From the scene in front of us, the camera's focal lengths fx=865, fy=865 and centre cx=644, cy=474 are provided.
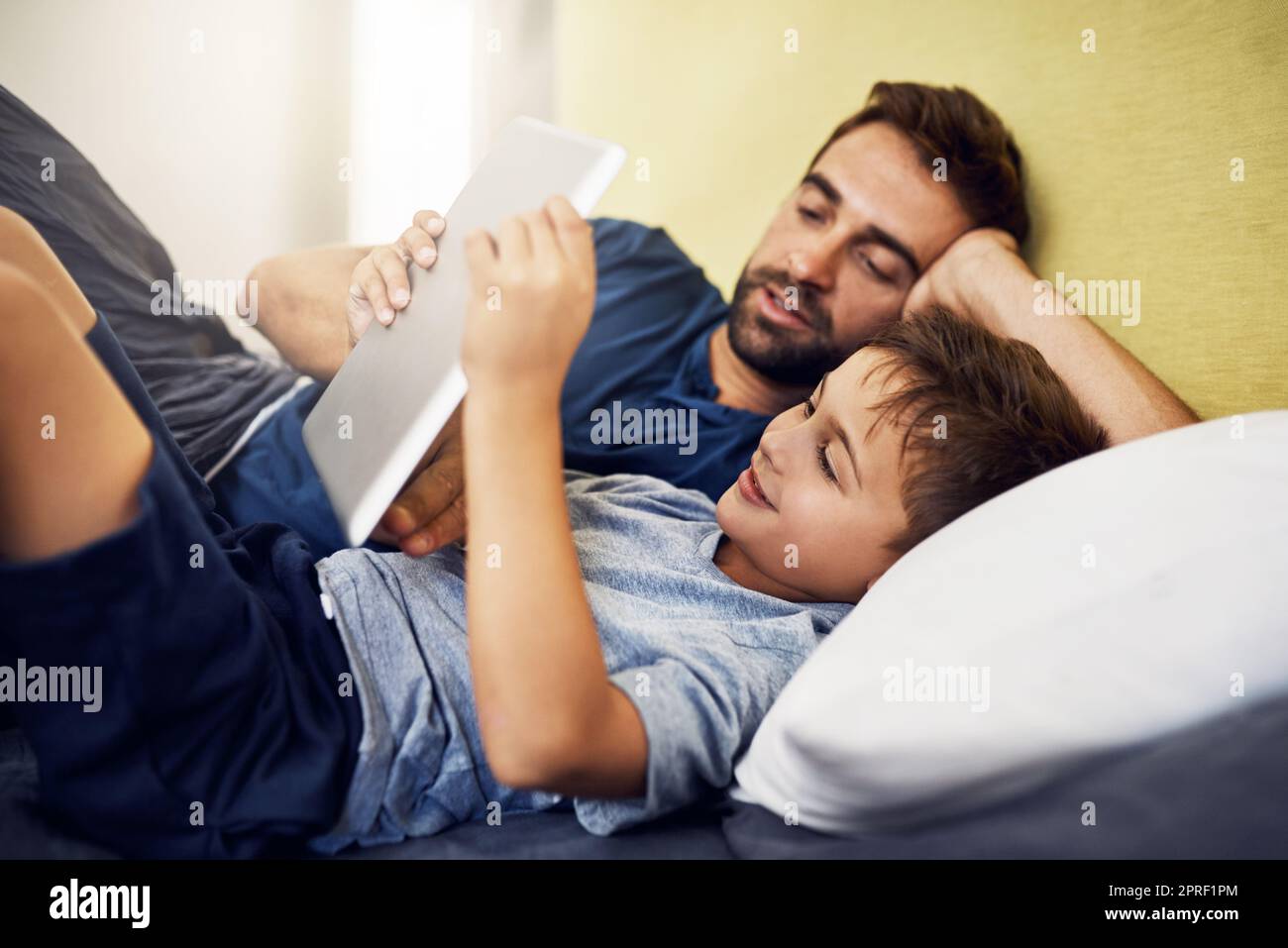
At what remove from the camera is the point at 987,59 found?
3.76 ft

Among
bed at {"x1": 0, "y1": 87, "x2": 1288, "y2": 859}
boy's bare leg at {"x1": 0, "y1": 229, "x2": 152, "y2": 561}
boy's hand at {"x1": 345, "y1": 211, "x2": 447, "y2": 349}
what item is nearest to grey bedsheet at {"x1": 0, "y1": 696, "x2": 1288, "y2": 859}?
bed at {"x1": 0, "y1": 87, "x2": 1288, "y2": 859}

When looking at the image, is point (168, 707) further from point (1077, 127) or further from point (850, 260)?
point (1077, 127)

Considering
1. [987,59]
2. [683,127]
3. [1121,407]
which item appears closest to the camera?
[1121,407]

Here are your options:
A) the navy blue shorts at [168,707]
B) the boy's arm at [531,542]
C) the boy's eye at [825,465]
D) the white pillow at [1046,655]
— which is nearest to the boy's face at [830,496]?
the boy's eye at [825,465]

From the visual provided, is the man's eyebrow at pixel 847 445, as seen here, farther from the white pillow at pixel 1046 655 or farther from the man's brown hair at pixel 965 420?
the white pillow at pixel 1046 655

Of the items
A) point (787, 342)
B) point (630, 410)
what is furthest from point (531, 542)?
point (787, 342)

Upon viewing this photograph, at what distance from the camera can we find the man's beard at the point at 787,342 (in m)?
1.17

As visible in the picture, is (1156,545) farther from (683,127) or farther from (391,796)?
(683,127)

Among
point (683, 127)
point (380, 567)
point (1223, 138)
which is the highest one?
point (683, 127)

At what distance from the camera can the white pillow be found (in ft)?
1.68

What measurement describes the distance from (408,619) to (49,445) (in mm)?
269

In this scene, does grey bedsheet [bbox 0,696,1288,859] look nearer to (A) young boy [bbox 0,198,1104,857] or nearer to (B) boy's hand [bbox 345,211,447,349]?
(A) young boy [bbox 0,198,1104,857]
